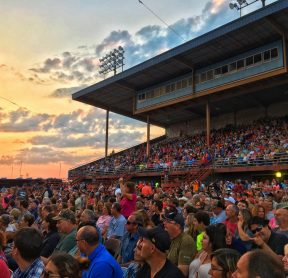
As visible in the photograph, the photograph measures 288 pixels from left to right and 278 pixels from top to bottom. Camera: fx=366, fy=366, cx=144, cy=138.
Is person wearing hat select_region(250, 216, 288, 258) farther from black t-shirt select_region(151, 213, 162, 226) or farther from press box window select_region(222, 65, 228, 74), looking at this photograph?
press box window select_region(222, 65, 228, 74)

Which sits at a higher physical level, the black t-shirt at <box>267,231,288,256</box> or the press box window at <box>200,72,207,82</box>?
the press box window at <box>200,72,207,82</box>

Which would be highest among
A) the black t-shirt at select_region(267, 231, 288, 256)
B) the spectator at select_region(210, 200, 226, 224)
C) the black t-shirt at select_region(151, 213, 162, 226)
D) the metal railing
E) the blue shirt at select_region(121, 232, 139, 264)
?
the metal railing

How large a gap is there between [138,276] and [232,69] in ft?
92.6

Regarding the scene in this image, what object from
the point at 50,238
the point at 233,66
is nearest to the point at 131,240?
the point at 50,238

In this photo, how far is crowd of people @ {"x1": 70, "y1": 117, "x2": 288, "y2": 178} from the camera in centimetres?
2703

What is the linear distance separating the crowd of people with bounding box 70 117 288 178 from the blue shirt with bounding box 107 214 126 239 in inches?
788

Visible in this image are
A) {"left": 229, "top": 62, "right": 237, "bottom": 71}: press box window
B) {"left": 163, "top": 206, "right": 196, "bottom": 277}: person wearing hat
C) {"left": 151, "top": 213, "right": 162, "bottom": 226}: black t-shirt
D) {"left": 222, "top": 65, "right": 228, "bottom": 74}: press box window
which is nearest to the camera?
{"left": 163, "top": 206, "right": 196, "bottom": 277}: person wearing hat

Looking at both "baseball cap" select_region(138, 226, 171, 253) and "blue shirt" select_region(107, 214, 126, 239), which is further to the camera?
"blue shirt" select_region(107, 214, 126, 239)

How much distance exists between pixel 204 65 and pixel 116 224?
89.3 feet

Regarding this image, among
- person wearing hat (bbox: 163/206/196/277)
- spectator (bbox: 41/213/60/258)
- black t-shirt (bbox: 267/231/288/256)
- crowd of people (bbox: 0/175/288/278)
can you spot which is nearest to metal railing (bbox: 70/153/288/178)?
crowd of people (bbox: 0/175/288/278)

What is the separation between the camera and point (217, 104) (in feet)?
129

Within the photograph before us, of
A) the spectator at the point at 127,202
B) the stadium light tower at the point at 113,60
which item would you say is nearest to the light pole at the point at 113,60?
the stadium light tower at the point at 113,60

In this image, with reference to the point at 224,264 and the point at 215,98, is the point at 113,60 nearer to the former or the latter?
the point at 215,98

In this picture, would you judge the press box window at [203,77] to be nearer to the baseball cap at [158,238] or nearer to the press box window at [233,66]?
the press box window at [233,66]
